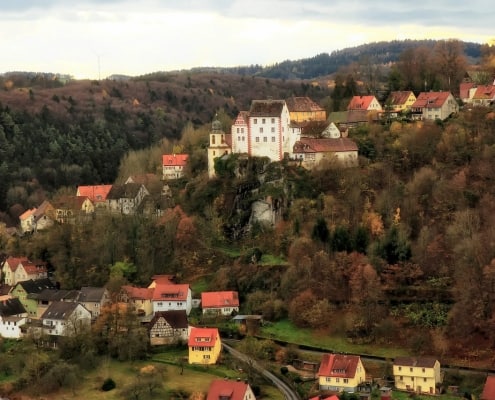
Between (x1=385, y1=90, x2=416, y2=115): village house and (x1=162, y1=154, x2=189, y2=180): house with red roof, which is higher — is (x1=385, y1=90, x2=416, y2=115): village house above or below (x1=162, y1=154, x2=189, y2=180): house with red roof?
above

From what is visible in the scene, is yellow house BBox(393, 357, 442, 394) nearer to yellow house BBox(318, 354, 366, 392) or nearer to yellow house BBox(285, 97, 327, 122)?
yellow house BBox(318, 354, 366, 392)

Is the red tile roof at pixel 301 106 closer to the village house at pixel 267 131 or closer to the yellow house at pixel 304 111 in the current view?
the yellow house at pixel 304 111

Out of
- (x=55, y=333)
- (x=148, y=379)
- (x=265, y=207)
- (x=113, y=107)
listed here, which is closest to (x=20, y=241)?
(x=55, y=333)

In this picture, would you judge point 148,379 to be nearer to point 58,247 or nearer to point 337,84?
point 58,247

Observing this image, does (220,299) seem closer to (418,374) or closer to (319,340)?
(319,340)

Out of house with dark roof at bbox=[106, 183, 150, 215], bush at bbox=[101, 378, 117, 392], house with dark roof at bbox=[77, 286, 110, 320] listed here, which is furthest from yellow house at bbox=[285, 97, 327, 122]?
bush at bbox=[101, 378, 117, 392]

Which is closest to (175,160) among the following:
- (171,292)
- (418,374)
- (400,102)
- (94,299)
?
(400,102)
